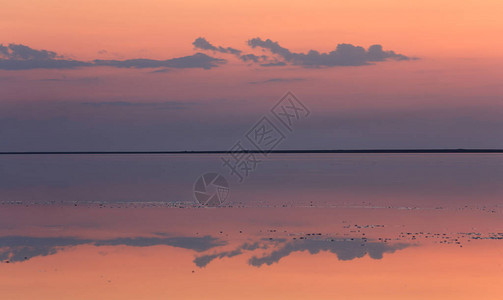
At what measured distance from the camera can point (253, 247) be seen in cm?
1570

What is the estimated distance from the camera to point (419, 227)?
732 inches

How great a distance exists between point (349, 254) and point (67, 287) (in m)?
5.43

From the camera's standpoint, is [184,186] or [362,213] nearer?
[362,213]

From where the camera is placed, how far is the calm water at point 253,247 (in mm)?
Result: 12094

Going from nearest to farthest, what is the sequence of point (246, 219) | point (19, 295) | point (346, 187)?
point (19, 295), point (246, 219), point (346, 187)

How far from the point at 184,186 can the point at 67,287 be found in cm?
2063

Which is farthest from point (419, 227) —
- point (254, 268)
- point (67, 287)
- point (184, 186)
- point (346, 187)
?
point (184, 186)

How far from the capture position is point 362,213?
21.6 meters

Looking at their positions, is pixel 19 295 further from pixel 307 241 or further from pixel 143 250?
pixel 307 241

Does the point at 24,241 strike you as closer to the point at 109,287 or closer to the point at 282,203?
the point at 109,287

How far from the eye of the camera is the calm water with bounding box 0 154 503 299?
12094 millimetres

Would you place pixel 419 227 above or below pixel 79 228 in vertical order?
above

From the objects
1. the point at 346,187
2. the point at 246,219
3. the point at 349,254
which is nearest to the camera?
the point at 349,254

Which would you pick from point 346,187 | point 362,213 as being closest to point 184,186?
point 346,187
